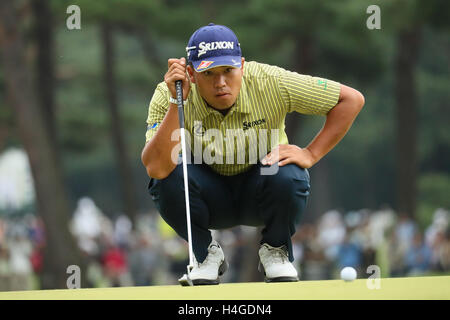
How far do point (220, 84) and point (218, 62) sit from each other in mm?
132

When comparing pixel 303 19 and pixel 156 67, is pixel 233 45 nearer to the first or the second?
pixel 303 19

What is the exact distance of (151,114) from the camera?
482cm

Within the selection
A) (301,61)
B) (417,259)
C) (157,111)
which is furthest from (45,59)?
(157,111)

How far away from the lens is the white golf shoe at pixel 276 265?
4.95 meters

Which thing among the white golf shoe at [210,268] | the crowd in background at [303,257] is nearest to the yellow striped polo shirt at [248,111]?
the white golf shoe at [210,268]

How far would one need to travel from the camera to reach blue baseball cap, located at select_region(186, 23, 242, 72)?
4.56 meters

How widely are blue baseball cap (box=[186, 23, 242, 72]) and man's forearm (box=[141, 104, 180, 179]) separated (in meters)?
0.29

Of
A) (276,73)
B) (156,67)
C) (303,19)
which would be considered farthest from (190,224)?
(156,67)

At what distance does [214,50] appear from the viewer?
15.1ft

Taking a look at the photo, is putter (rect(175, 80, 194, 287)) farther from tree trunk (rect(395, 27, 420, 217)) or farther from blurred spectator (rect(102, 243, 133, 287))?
tree trunk (rect(395, 27, 420, 217))

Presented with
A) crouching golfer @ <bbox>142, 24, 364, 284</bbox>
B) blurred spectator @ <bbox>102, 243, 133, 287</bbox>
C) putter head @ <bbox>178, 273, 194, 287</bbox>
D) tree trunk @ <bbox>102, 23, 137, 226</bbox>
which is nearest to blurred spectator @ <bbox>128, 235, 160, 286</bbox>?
blurred spectator @ <bbox>102, 243, 133, 287</bbox>

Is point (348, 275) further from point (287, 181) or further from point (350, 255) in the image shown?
point (350, 255)

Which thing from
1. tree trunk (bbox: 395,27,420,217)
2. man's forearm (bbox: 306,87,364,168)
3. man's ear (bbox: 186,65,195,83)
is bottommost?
man's forearm (bbox: 306,87,364,168)
